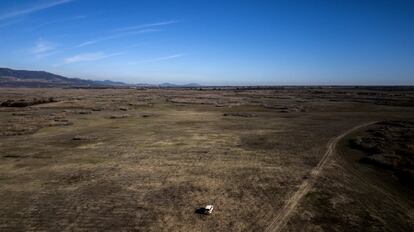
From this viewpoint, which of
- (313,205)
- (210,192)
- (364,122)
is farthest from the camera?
(364,122)

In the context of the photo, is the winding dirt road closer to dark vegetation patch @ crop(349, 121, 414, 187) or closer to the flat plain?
the flat plain

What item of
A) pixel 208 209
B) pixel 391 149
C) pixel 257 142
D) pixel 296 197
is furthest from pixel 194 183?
pixel 391 149

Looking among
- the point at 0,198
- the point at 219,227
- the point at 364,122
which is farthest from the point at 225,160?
the point at 364,122

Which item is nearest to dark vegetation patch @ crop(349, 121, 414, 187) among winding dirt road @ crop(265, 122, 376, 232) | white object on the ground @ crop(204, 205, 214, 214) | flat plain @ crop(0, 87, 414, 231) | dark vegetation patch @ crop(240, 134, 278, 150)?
flat plain @ crop(0, 87, 414, 231)

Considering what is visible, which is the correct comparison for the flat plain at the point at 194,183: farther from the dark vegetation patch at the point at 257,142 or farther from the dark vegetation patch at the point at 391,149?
the dark vegetation patch at the point at 391,149

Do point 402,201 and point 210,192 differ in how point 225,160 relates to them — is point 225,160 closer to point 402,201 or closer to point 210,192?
point 210,192

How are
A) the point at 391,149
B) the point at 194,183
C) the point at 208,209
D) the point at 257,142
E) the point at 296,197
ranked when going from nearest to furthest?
the point at 208,209 < the point at 296,197 < the point at 194,183 < the point at 391,149 < the point at 257,142

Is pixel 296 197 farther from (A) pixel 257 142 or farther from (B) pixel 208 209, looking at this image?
(A) pixel 257 142

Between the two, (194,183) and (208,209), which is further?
(194,183)
